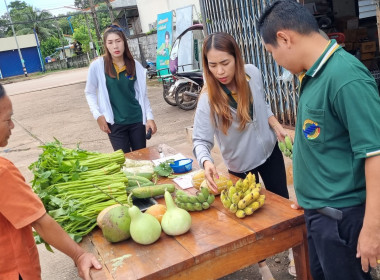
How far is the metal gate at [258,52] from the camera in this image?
5320 mm

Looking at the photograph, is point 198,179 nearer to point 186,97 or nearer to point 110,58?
point 110,58

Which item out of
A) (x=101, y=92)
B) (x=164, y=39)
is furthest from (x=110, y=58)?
(x=164, y=39)

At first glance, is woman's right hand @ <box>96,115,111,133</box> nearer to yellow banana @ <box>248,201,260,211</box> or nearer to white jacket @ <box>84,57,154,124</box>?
white jacket @ <box>84,57,154,124</box>

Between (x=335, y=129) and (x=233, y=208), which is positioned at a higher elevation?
(x=335, y=129)

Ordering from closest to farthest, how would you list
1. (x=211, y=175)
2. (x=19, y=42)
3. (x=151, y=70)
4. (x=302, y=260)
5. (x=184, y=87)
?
(x=302, y=260), (x=211, y=175), (x=184, y=87), (x=151, y=70), (x=19, y=42)

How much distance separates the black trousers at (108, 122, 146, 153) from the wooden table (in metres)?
1.99

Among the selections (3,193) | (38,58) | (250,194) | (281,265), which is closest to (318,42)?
(250,194)

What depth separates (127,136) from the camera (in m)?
4.24

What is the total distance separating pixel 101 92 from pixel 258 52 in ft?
8.48

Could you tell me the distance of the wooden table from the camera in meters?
1.84

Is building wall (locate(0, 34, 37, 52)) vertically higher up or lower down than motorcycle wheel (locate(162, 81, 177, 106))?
higher up

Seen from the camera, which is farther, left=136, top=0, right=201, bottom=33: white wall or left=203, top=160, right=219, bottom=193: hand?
left=136, top=0, right=201, bottom=33: white wall

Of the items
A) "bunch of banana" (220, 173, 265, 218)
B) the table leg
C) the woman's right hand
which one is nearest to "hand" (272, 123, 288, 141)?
"bunch of banana" (220, 173, 265, 218)

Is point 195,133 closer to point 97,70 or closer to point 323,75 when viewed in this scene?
point 323,75
